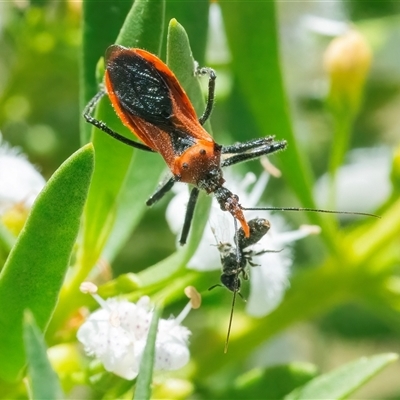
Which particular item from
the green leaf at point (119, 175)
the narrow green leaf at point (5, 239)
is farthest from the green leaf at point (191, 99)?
the narrow green leaf at point (5, 239)

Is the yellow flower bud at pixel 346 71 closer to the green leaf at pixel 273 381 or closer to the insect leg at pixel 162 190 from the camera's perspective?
the insect leg at pixel 162 190

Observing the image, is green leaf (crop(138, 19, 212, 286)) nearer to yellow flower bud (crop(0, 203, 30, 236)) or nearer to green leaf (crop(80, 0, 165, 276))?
green leaf (crop(80, 0, 165, 276))

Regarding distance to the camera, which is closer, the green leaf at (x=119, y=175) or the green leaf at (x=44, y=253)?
the green leaf at (x=44, y=253)

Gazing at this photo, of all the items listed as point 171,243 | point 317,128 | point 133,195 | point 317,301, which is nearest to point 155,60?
point 133,195

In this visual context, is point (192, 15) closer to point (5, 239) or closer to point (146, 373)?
point (5, 239)

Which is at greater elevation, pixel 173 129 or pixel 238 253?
pixel 173 129

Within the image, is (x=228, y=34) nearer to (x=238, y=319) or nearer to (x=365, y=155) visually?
(x=238, y=319)

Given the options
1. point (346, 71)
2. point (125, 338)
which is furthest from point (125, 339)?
point (346, 71)
